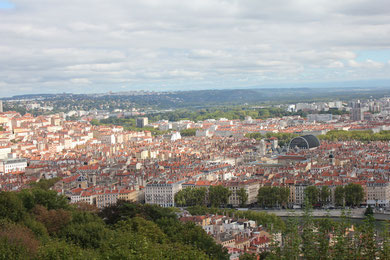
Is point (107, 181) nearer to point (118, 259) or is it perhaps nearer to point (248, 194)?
point (248, 194)

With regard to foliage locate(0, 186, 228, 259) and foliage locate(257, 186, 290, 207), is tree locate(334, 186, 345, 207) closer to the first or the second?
foliage locate(257, 186, 290, 207)

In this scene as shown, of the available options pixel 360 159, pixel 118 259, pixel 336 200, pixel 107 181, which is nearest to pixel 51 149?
pixel 107 181

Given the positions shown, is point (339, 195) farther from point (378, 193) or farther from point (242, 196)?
point (242, 196)

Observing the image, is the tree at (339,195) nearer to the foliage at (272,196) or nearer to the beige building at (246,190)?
the foliage at (272,196)

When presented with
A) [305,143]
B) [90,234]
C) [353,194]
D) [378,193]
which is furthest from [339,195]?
[305,143]

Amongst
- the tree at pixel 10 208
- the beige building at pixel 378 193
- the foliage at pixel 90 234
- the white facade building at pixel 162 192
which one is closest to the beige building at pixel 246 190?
the white facade building at pixel 162 192

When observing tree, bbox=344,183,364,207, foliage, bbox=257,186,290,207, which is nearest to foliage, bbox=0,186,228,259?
foliage, bbox=257,186,290,207
